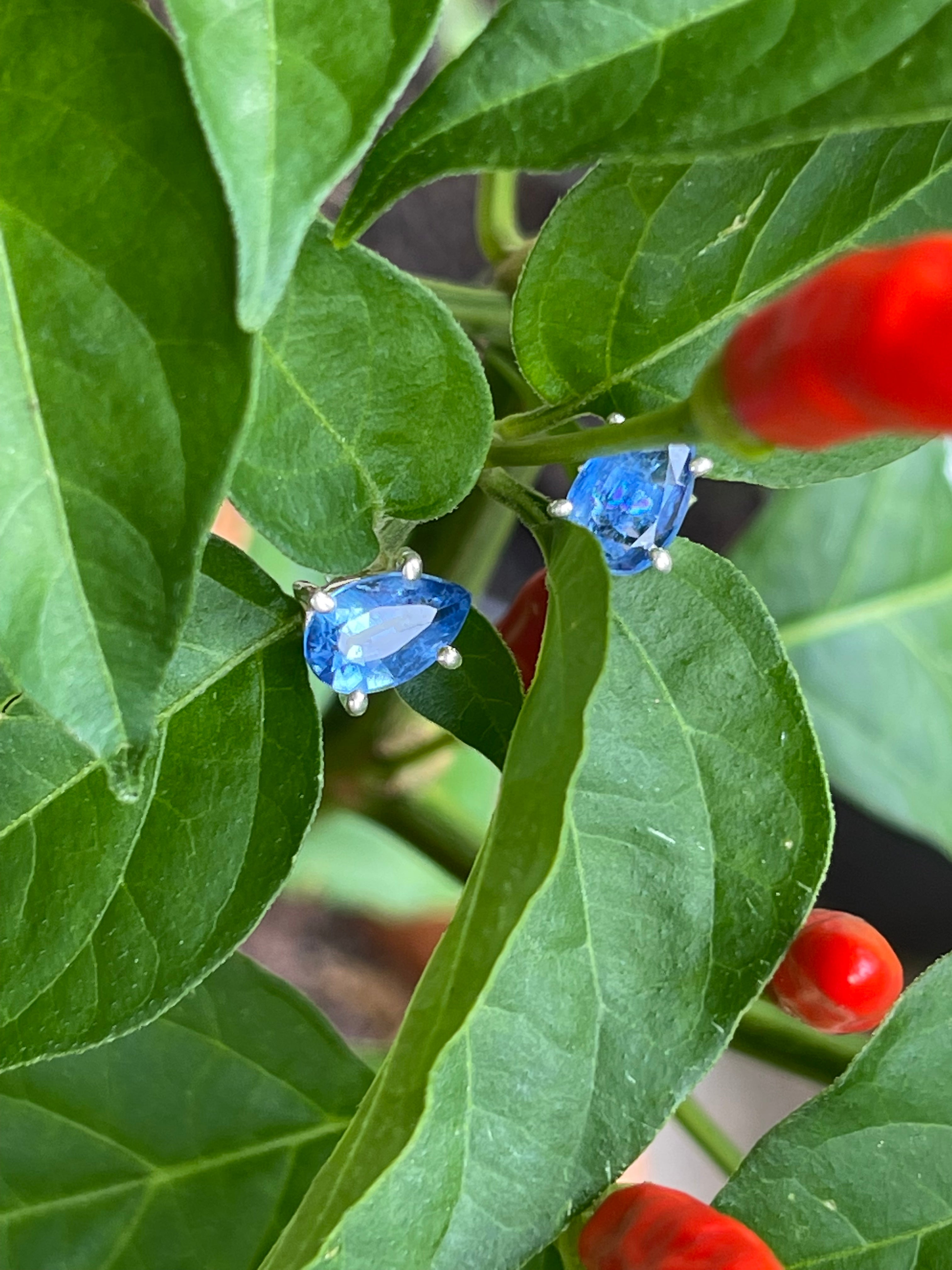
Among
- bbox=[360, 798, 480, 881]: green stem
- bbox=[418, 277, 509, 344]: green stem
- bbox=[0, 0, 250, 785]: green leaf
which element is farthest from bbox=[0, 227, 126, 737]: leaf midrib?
bbox=[360, 798, 480, 881]: green stem

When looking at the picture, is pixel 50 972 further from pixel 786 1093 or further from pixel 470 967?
pixel 786 1093

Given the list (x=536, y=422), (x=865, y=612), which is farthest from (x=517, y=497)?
(x=865, y=612)

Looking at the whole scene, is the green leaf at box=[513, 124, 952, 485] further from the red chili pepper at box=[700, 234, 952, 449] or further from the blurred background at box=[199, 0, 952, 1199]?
the blurred background at box=[199, 0, 952, 1199]

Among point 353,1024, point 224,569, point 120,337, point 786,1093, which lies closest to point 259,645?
point 224,569

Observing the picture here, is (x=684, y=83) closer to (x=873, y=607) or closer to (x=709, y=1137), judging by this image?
(x=709, y=1137)

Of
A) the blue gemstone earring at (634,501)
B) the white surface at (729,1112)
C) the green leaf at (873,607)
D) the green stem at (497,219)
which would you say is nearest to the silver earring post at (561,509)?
the blue gemstone earring at (634,501)

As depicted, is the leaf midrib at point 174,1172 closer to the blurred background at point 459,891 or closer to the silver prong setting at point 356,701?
the silver prong setting at point 356,701
